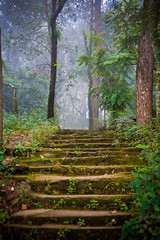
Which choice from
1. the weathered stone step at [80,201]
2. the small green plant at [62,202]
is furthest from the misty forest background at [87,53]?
the small green plant at [62,202]

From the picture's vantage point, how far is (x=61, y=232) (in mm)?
2176

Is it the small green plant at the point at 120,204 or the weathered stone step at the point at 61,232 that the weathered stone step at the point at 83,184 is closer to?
the small green plant at the point at 120,204

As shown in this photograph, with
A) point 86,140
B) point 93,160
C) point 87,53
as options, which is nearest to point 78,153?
point 93,160

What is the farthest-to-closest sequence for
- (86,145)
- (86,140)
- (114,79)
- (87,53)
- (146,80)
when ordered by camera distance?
(87,53) < (114,79) < (146,80) < (86,140) < (86,145)

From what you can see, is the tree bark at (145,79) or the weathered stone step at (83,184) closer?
the weathered stone step at (83,184)

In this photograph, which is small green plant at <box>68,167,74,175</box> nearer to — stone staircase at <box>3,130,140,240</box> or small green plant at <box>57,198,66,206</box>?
stone staircase at <box>3,130,140,240</box>

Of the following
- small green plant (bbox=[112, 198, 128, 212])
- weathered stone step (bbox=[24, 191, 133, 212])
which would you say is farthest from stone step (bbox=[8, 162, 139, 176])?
small green plant (bbox=[112, 198, 128, 212])

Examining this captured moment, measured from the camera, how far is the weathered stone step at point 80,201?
2.57 m

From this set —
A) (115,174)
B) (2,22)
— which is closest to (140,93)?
(115,174)

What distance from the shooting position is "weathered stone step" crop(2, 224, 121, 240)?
2141 millimetres

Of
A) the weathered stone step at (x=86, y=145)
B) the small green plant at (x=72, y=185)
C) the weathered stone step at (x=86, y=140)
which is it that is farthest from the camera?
the weathered stone step at (x=86, y=140)

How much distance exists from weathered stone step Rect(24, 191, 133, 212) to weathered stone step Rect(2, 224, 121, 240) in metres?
0.38

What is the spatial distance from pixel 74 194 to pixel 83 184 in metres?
0.25

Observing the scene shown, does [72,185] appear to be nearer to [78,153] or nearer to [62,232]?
[62,232]
